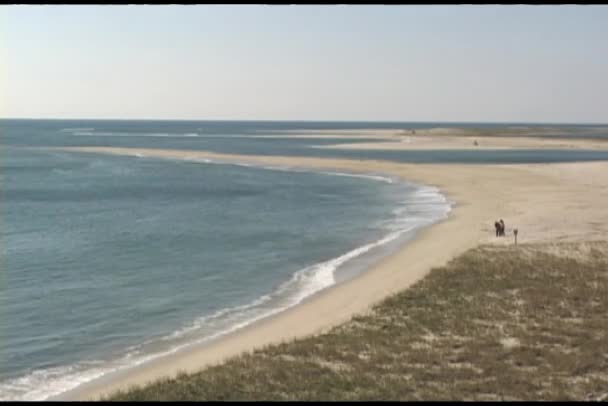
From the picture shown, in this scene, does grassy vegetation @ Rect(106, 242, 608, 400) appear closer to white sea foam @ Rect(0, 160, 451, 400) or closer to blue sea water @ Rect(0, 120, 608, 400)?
white sea foam @ Rect(0, 160, 451, 400)

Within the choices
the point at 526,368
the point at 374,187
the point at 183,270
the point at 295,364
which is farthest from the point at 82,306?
the point at 374,187

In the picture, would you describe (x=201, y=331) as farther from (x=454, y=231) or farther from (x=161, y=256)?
(x=454, y=231)

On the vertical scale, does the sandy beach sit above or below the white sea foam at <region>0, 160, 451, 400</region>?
above

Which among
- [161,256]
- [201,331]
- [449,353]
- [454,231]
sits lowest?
[201,331]

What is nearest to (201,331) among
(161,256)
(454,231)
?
(161,256)

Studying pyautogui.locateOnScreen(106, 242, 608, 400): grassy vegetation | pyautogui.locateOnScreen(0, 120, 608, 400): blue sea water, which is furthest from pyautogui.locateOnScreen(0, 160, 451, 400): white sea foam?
pyautogui.locateOnScreen(106, 242, 608, 400): grassy vegetation
